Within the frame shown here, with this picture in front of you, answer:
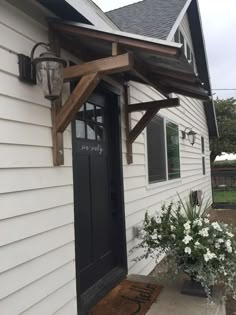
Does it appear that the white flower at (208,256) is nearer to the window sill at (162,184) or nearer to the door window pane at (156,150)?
the window sill at (162,184)

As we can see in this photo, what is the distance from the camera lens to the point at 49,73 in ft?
8.57

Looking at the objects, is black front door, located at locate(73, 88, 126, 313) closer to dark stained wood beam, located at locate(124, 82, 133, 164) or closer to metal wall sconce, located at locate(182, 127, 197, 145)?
dark stained wood beam, located at locate(124, 82, 133, 164)

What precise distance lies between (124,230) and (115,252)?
0.93 ft

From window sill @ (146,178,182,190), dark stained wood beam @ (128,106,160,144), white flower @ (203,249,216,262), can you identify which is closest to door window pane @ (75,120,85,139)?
dark stained wood beam @ (128,106,160,144)

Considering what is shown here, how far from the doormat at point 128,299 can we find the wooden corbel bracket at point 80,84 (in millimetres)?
1507

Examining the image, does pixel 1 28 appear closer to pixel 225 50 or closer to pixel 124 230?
pixel 124 230

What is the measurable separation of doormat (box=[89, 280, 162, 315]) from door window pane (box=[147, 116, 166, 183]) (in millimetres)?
1955

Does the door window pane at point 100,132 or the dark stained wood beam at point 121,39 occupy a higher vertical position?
the dark stained wood beam at point 121,39

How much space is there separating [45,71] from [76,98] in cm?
38

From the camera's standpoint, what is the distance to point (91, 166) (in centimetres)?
383

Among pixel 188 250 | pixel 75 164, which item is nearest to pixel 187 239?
pixel 188 250

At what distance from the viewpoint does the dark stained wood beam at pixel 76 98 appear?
2887mm

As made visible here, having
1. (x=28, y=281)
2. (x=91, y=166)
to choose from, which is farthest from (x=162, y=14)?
(x=28, y=281)

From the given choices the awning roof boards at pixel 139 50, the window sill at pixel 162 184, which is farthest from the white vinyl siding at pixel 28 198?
the window sill at pixel 162 184
